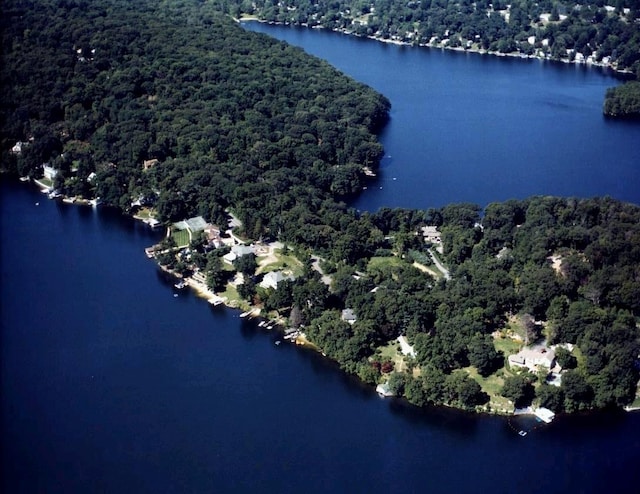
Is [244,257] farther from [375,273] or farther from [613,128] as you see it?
[613,128]

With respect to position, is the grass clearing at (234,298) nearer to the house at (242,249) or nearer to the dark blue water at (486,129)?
the house at (242,249)

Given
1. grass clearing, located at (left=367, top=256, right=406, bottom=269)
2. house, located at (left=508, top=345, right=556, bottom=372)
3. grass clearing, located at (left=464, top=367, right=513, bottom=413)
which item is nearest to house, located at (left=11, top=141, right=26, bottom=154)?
grass clearing, located at (left=367, top=256, right=406, bottom=269)

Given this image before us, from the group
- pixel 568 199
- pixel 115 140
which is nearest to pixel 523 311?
pixel 568 199

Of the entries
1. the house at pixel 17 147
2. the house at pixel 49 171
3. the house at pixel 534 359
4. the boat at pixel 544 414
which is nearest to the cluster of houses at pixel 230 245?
the house at pixel 49 171

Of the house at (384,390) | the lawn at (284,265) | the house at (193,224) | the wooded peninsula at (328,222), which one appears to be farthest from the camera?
the house at (193,224)

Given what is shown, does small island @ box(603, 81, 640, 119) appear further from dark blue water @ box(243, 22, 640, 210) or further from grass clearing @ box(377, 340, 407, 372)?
grass clearing @ box(377, 340, 407, 372)
